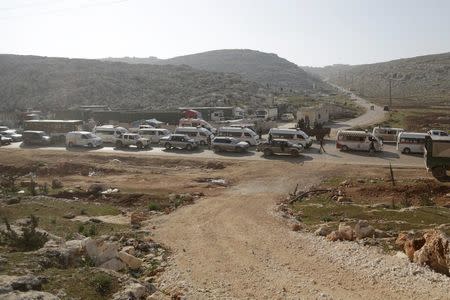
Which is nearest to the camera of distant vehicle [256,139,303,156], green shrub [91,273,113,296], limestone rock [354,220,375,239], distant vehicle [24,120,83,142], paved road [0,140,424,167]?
green shrub [91,273,113,296]

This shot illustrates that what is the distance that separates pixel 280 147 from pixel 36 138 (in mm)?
27943

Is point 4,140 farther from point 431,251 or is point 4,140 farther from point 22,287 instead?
point 431,251

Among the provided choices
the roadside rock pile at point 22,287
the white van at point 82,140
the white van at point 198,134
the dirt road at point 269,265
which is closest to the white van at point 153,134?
the white van at point 198,134

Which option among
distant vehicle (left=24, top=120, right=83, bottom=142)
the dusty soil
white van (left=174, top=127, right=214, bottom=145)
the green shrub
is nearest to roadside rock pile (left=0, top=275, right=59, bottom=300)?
the green shrub

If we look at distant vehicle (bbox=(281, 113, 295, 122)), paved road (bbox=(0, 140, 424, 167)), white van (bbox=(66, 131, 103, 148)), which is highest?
distant vehicle (bbox=(281, 113, 295, 122))

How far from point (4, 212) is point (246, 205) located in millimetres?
13327

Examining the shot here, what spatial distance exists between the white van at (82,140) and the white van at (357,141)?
25.2 meters

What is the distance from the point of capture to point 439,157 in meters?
31.1

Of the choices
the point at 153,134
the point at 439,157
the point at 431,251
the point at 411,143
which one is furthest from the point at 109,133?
the point at 431,251

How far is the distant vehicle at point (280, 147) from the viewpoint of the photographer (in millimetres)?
40656

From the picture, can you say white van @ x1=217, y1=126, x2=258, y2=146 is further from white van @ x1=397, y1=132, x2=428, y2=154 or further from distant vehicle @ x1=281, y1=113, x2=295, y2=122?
distant vehicle @ x1=281, y1=113, x2=295, y2=122

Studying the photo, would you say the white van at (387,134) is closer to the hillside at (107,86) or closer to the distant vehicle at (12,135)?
the distant vehicle at (12,135)

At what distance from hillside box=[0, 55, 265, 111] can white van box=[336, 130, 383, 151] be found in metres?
57.2

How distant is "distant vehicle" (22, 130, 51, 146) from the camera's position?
51156 millimetres
